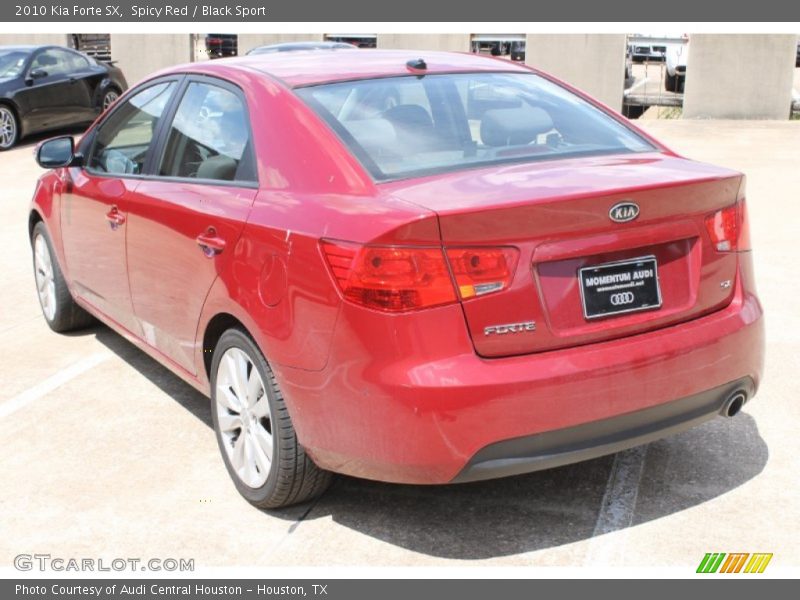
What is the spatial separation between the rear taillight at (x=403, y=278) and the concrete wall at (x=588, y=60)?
16601mm

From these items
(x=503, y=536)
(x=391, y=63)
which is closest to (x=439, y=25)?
(x=391, y=63)

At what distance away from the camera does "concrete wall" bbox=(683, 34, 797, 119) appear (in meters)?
18.0

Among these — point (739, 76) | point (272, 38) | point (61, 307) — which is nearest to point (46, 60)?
point (272, 38)

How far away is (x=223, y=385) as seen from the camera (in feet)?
14.4

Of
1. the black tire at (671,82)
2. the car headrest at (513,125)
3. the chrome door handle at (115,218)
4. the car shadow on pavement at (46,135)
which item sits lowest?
the car shadow on pavement at (46,135)

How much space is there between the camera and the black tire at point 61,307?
651 centimetres

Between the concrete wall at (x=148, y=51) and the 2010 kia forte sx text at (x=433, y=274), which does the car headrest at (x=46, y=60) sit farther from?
the 2010 kia forte sx text at (x=433, y=274)

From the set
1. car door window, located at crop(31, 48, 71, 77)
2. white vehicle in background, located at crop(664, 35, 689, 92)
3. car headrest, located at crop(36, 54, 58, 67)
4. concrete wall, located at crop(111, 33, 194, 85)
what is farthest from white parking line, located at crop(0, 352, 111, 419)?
concrete wall, located at crop(111, 33, 194, 85)

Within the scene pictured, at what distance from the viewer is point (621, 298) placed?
144 inches

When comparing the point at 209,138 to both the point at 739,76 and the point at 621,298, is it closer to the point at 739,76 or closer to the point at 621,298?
the point at 621,298

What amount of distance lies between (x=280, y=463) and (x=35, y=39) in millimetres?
22702

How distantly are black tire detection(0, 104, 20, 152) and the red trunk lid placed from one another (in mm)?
13618

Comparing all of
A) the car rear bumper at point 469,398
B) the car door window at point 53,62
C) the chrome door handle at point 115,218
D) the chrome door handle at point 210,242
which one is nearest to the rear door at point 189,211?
the chrome door handle at point 210,242
